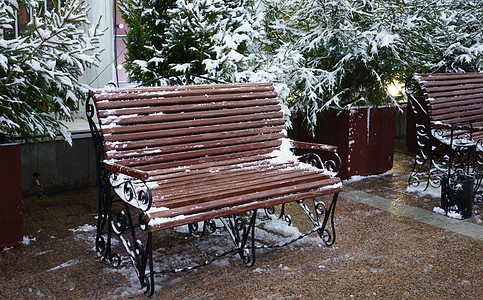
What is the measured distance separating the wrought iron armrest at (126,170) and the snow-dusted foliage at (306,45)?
1.96 metres

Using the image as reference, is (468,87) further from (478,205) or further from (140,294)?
(140,294)

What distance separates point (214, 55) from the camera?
5.77 m

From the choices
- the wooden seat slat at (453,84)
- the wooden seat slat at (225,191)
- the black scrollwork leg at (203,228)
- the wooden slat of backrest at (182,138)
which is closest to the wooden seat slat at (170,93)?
the wooden slat of backrest at (182,138)

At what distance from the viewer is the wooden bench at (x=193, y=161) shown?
11.4 feet

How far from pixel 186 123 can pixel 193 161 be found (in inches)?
12.3

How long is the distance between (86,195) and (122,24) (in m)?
2.57

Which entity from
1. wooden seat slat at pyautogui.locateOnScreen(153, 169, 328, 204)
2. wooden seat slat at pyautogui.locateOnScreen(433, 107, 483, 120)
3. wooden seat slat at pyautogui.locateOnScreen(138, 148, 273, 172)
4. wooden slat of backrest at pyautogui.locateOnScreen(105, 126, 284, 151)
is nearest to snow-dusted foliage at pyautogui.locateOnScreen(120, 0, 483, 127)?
wooden seat slat at pyautogui.locateOnScreen(433, 107, 483, 120)

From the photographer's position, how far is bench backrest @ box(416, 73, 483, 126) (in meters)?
6.01

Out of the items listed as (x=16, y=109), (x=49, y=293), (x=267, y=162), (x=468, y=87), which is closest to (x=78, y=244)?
A: (x=49, y=293)

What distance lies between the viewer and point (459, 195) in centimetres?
503

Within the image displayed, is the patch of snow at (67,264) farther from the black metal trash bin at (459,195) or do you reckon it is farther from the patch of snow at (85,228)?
the black metal trash bin at (459,195)

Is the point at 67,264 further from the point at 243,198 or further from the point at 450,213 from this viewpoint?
the point at 450,213

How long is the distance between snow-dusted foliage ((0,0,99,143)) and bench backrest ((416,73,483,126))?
367 cm

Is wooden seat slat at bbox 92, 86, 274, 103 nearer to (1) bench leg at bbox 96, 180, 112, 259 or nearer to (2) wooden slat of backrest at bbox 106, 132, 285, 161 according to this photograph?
(2) wooden slat of backrest at bbox 106, 132, 285, 161
